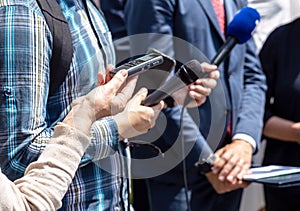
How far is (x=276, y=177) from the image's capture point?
5.94 ft

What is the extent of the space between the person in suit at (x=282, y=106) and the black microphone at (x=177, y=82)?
841mm

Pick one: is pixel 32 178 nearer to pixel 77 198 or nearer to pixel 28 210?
pixel 28 210

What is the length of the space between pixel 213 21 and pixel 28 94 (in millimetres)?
948

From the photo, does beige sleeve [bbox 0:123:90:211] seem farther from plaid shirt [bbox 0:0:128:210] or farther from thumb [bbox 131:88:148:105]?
thumb [bbox 131:88:148:105]

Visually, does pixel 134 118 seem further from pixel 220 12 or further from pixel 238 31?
pixel 220 12

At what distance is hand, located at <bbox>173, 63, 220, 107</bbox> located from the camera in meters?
1.59

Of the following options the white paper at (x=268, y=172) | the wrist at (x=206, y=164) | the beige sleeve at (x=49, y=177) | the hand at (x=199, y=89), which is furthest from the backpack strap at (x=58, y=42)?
the white paper at (x=268, y=172)

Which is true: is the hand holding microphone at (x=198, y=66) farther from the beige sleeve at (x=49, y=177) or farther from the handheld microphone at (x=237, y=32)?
the beige sleeve at (x=49, y=177)

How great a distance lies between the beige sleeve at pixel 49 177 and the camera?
0.91 metres

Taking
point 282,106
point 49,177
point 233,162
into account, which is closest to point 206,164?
point 233,162

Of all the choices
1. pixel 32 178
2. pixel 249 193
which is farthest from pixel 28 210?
pixel 249 193

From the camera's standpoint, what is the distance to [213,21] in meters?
1.88

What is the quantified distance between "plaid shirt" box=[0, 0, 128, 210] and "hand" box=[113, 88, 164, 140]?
2 centimetres

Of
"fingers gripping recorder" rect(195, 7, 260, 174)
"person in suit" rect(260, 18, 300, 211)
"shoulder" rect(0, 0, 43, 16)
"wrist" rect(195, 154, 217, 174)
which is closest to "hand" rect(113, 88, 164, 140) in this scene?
"shoulder" rect(0, 0, 43, 16)
